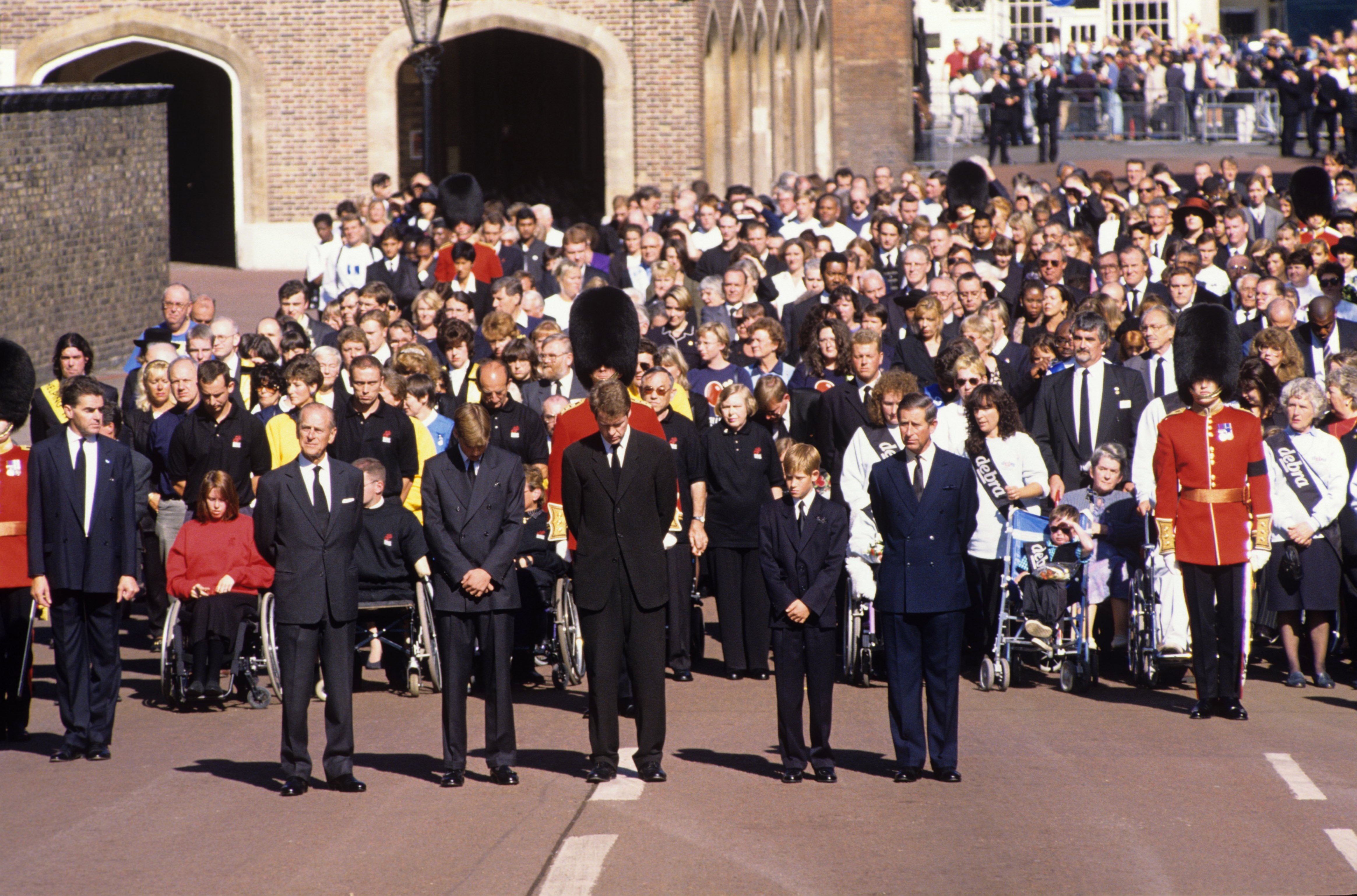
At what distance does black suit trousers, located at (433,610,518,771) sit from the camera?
850 centimetres

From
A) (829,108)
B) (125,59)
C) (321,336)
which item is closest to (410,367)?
(321,336)

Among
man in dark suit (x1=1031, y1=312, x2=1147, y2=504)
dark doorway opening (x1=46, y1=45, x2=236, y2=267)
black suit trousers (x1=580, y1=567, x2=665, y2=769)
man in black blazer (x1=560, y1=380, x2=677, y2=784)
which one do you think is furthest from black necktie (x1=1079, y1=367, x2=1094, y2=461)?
dark doorway opening (x1=46, y1=45, x2=236, y2=267)

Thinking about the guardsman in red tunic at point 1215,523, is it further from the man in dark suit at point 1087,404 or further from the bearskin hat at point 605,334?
the bearskin hat at point 605,334

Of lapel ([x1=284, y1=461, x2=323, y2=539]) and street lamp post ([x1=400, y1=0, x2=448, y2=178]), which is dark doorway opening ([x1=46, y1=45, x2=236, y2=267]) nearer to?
street lamp post ([x1=400, y1=0, x2=448, y2=178])

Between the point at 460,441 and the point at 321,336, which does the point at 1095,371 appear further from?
the point at 321,336

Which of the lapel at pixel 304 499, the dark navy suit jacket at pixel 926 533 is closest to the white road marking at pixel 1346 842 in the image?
the dark navy suit jacket at pixel 926 533

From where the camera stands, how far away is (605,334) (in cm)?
1112

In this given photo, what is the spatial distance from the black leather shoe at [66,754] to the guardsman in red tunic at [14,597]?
528 mm

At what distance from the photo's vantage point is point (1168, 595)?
10.5 meters

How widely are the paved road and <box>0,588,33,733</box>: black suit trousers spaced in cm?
22

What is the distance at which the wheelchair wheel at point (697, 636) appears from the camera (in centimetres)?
1143

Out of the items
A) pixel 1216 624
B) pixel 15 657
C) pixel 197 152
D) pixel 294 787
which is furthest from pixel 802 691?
A: pixel 197 152

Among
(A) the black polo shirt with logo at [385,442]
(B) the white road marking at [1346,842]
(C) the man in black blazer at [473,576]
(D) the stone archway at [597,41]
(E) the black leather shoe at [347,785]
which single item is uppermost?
(D) the stone archway at [597,41]

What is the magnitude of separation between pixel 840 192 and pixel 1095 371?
38.1ft
